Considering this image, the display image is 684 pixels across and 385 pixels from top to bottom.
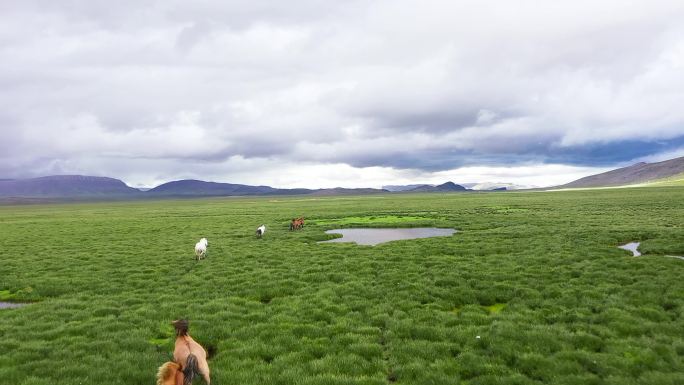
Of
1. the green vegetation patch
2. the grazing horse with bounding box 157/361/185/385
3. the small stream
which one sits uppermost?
the grazing horse with bounding box 157/361/185/385

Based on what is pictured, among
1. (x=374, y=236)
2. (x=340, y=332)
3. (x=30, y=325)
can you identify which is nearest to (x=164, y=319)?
(x=30, y=325)

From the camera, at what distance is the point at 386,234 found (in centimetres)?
4309

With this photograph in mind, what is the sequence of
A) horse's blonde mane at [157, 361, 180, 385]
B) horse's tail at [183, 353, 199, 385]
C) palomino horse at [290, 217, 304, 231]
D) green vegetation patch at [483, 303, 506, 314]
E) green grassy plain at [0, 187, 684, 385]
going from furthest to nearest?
palomino horse at [290, 217, 304, 231]
green vegetation patch at [483, 303, 506, 314]
green grassy plain at [0, 187, 684, 385]
horse's tail at [183, 353, 199, 385]
horse's blonde mane at [157, 361, 180, 385]

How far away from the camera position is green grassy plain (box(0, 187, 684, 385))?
11.0 metres

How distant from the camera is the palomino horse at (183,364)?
930 cm

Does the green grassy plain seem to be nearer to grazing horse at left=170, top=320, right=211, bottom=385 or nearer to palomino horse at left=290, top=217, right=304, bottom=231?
grazing horse at left=170, top=320, right=211, bottom=385

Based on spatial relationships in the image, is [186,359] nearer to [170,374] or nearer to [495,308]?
[170,374]

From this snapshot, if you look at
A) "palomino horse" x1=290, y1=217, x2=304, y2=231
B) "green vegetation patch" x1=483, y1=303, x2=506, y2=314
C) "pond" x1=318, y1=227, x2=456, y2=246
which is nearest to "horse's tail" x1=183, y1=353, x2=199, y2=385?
"green vegetation patch" x1=483, y1=303, x2=506, y2=314

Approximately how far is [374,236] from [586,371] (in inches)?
1239

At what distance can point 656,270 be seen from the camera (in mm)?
20344

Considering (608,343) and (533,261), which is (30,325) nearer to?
(608,343)

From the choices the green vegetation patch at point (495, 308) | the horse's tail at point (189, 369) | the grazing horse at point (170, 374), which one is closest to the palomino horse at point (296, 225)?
the green vegetation patch at point (495, 308)

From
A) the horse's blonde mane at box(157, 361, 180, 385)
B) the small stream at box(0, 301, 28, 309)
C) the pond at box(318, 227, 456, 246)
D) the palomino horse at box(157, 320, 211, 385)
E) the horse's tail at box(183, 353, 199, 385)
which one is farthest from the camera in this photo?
the pond at box(318, 227, 456, 246)

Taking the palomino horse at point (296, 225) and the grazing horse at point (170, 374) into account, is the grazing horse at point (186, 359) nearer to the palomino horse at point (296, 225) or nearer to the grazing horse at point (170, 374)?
the grazing horse at point (170, 374)
